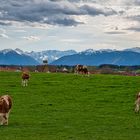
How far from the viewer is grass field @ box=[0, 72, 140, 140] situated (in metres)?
27.3

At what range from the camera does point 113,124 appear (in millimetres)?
31516

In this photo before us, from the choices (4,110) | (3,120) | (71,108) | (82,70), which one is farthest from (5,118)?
(82,70)

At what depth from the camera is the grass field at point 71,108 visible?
89.5ft

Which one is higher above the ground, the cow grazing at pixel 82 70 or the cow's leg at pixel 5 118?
the cow grazing at pixel 82 70

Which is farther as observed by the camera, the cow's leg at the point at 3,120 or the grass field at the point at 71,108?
the cow's leg at the point at 3,120

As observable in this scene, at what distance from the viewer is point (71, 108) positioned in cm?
4062

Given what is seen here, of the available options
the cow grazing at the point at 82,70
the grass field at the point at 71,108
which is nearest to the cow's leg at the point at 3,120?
the grass field at the point at 71,108

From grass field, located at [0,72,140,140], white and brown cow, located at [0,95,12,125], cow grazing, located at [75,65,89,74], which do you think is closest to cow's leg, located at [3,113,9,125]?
white and brown cow, located at [0,95,12,125]

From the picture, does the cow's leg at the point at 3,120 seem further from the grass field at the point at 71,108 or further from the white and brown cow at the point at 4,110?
the grass field at the point at 71,108

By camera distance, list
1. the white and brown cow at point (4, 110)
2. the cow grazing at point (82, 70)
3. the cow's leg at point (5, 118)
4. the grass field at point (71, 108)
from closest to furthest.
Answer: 1. the grass field at point (71, 108)
2. the white and brown cow at point (4, 110)
3. the cow's leg at point (5, 118)
4. the cow grazing at point (82, 70)

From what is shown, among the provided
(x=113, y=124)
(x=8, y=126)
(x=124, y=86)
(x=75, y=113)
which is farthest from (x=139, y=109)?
(x=124, y=86)

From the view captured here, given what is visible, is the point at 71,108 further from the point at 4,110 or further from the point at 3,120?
the point at 4,110

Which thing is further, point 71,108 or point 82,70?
point 82,70

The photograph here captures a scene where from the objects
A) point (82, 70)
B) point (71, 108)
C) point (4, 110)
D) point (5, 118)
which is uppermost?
point (82, 70)
